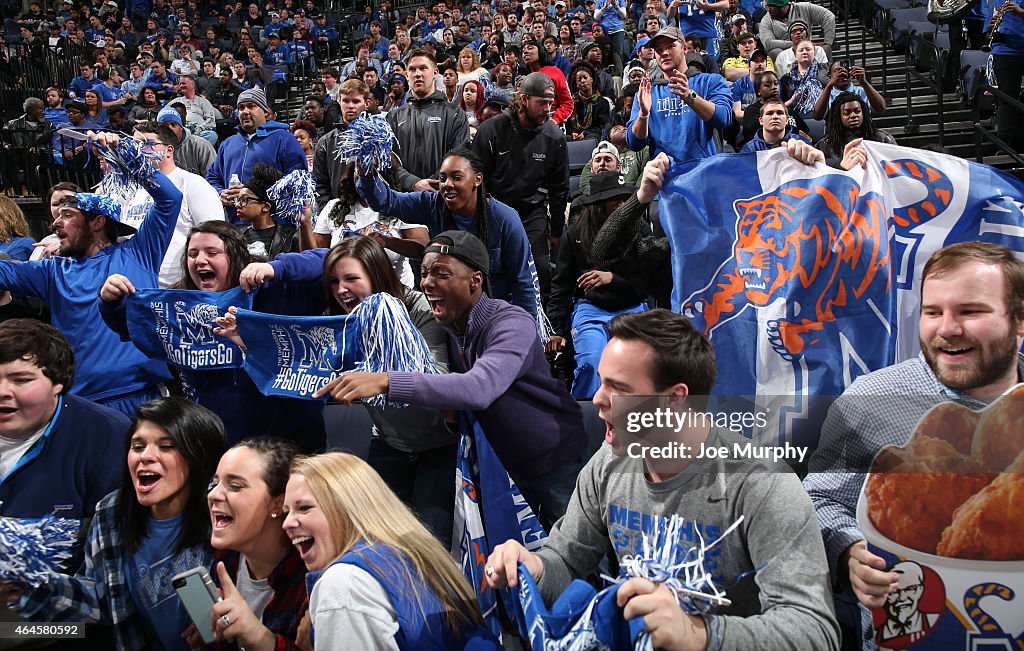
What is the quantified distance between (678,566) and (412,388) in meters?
1.17

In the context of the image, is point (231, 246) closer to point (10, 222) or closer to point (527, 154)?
point (527, 154)

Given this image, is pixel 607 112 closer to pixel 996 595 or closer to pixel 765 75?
pixel 765 75

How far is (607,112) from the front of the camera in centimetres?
945

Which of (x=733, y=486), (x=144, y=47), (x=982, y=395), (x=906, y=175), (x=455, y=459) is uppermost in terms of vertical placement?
(x=144, y=47)

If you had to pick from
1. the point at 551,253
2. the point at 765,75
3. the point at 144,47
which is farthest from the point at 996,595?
the point at 144,47

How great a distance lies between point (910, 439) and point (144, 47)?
16732 mm

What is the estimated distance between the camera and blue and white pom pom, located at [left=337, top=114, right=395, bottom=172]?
4742 mm

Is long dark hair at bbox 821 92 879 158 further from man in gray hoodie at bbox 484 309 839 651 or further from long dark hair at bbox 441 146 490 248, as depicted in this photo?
man in gray hoodie at bbox 484 309 839 651

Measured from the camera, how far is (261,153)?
696 centimetres

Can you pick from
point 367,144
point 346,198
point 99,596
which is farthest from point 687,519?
point 346,198

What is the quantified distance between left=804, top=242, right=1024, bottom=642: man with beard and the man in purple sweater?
3.58ft

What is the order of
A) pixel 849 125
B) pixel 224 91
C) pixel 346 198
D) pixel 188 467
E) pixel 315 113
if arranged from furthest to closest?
pixel 224 91, pixel 315 113, pixel 849 125, pixel 346 198, pixel 188 467

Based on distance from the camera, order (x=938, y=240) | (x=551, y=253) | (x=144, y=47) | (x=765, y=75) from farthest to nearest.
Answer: (x=144, y=47), (x=765, y=75), (x=551, y=253), (x=938, y=240)

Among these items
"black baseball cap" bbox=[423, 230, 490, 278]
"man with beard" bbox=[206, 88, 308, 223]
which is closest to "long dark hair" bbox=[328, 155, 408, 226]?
"man with beard" bbox=[206, 88, 308, 223]
